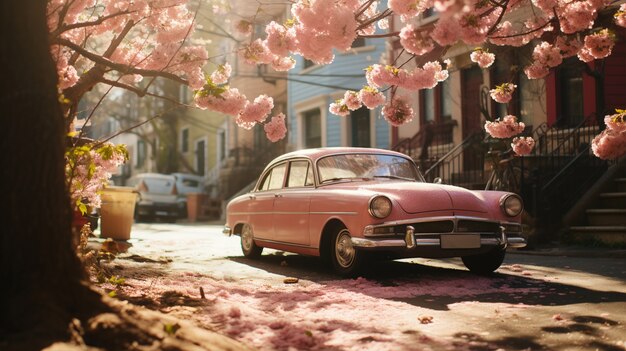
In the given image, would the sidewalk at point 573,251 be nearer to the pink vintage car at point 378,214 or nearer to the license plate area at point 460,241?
the pink vintage car at point 378,214

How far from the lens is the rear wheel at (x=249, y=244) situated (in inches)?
405

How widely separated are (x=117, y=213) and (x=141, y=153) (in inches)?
1614

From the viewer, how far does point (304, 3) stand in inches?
277

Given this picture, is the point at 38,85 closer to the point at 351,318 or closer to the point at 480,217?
the point at 351,318

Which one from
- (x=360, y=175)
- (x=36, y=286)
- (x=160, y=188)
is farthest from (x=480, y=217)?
(x=160, y=188)

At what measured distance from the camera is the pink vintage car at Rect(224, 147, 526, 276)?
23.6ft

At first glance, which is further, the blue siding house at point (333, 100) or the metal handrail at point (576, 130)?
the blue siding house at point (333, 100)

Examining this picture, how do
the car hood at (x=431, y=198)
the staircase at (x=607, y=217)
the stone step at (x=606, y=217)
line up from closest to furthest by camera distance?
the car hood at (x=431, y=198) → the staircase at (x=607, y=217) → the stone step at (x=606, y=217)

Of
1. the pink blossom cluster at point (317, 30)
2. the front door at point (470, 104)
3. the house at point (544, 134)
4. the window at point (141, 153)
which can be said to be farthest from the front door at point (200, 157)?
the pink blossom cluster at point (317, 30)

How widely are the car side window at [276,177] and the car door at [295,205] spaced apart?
0.21m

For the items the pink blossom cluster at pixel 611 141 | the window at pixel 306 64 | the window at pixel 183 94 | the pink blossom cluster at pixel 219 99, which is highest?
the window at pixel 183 94

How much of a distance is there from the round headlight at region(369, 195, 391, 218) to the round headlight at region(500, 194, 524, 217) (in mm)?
1457

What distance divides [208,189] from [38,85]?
1213 inches

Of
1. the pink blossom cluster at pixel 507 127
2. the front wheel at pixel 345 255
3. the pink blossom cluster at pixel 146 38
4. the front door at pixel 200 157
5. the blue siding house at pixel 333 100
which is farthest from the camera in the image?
the front door at pixel 200 157
